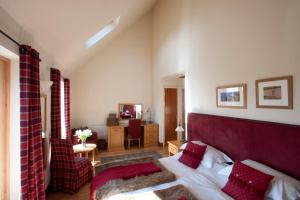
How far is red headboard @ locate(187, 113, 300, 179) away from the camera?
1.67 meters

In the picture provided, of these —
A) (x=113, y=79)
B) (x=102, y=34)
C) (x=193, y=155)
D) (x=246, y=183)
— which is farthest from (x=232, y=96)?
(x=113, y=79)

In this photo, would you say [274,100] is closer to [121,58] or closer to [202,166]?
[202,166]

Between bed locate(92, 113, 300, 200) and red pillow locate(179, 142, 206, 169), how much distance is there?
0.23 ft

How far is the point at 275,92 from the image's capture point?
75.2 inches

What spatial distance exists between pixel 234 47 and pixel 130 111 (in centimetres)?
387

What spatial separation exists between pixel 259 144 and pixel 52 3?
278cm

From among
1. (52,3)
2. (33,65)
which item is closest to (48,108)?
(33,65)

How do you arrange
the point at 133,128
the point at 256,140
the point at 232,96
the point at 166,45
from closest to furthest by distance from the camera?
the point at 256,140
the point at 232,96
the point at 166,45
the point at 133,128

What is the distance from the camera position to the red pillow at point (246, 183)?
1.58 m

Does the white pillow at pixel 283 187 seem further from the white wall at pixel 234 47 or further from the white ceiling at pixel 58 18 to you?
the white ceiling at pixel 58 18

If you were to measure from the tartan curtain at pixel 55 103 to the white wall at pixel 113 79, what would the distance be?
206cm

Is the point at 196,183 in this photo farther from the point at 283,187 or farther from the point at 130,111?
the point at 130,111

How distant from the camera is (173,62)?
429 cm

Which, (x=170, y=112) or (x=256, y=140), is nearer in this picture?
(x=256, y=140)
